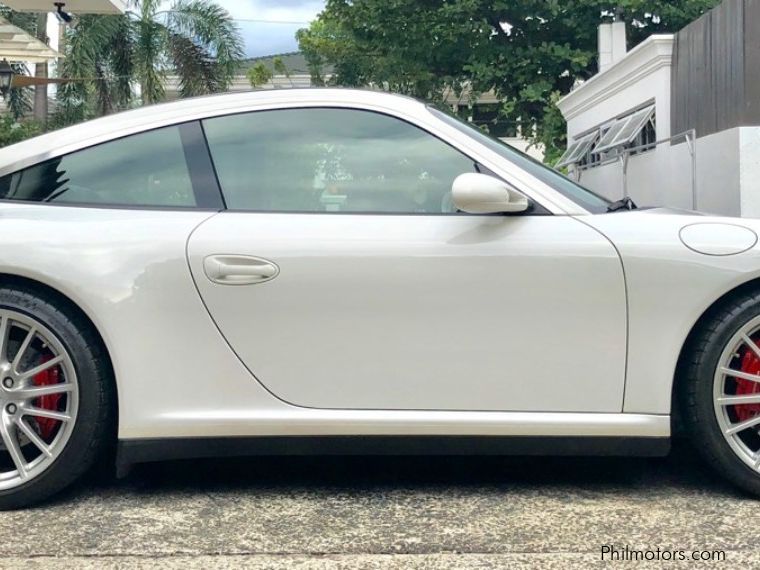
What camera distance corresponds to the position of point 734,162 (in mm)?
8500

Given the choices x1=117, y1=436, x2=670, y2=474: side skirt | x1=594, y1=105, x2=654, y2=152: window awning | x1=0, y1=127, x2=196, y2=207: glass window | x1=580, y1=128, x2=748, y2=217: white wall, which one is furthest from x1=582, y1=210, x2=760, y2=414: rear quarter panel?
x1=594, y1=105, x2=654, y2=152: window awning

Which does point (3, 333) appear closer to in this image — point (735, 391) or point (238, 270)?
point (238, 270)

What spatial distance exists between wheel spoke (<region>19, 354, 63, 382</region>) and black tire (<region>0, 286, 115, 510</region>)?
51 millimetres

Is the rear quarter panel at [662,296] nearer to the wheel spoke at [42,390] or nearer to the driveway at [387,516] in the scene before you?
the driveway at [387,516]

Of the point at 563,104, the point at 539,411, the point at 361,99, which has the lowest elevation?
the point at 539,411

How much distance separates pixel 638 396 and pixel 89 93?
24.6 m

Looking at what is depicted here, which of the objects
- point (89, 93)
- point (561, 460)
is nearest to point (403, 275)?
point (561, 460)

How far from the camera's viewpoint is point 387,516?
107 inches

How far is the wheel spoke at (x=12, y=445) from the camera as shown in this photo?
278 centimetres

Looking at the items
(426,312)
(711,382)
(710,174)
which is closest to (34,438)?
(426,312)

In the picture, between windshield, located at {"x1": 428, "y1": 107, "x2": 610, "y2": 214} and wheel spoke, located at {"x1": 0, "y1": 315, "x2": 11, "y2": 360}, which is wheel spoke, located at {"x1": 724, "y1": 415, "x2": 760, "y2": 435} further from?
wheel spoke, located at {"x1": 0, "y1": 315, "x2": 11, "y2": 360}

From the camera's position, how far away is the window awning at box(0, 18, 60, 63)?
1173 centimetres

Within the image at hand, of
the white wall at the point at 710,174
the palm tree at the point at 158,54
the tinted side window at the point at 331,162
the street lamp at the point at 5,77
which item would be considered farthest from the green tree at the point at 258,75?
the tinted side window at the point at 331,162

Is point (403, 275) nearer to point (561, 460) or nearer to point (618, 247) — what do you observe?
point (618, 247)
